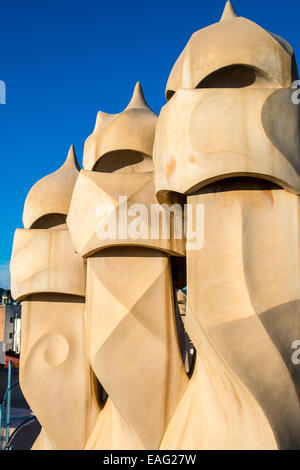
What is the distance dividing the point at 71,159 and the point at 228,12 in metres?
5.06

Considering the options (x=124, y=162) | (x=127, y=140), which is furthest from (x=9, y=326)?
(x=127, y=140)

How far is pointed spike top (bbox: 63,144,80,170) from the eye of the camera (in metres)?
11.2

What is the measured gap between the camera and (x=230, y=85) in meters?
7.10

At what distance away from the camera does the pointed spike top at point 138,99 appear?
396 inches

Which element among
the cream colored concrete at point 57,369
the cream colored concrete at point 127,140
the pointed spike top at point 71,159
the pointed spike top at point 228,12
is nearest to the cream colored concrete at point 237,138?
the pointed spike top at point 228,12

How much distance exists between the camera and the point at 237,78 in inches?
275

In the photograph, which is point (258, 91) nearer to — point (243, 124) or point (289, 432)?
point (243, 124)

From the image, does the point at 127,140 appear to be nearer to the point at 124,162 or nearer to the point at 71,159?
the point at 124,162

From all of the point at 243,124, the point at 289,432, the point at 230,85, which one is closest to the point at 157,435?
the point at 289,432

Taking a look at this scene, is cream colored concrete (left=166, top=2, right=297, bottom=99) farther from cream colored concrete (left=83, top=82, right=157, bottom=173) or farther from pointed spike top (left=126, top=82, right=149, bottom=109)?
pointed spike top (left=126, top=82, right=149, bottom=109)

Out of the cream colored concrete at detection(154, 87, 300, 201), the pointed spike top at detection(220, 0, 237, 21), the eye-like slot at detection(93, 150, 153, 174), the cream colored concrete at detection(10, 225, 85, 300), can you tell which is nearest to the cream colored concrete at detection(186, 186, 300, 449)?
the cream colored concrete at detection(154, 87, 300, 201)

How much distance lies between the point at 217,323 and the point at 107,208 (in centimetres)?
268

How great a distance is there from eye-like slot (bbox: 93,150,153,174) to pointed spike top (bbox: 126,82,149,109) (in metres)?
1.32
